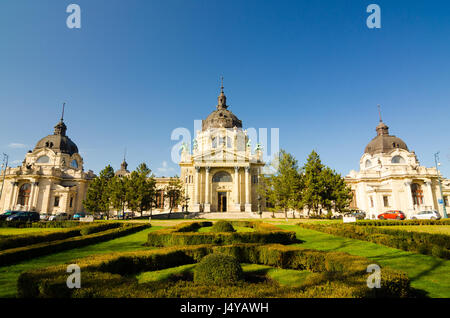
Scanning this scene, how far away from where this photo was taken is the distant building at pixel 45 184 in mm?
47344

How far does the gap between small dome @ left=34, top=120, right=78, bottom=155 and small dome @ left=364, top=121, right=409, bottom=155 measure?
73.6 metres

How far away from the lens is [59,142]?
56406 millimetres

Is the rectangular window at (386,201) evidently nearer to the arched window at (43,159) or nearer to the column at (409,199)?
the column at (409,199)

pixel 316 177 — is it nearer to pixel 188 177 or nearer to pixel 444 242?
pixel 444 242

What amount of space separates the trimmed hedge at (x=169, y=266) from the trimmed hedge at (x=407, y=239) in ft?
18.7

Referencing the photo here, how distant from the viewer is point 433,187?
48.8 m

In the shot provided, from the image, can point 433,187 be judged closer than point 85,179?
Yes

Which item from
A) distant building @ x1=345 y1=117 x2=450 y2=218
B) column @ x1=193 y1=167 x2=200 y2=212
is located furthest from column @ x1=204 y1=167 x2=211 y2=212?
distant building @ x1=345 y1=117 x2=450 y2=218

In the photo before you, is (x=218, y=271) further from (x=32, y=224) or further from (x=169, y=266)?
(x=32, y=224)

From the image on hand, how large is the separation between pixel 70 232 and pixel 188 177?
37979 millimetres

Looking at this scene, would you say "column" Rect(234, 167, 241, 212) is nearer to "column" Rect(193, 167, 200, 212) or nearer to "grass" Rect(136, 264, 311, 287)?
"column" Rect(193, 167, 200, 212)

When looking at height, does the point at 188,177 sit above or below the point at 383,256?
above

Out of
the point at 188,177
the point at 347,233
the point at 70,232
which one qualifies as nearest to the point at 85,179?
the point at 188,177
